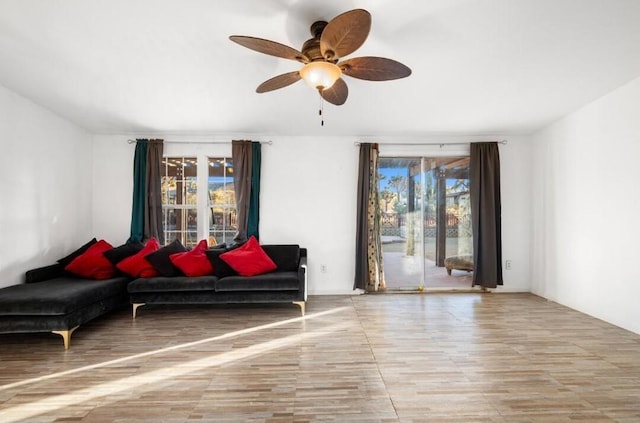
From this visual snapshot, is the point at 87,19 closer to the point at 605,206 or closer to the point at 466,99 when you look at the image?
the point at 466,99

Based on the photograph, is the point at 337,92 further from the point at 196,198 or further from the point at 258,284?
the point at 196,198

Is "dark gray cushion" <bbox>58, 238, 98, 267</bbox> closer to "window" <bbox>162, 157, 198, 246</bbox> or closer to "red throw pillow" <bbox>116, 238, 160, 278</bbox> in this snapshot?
"red throw pillow" <bbox>116, 238, 160, 278</bbox>

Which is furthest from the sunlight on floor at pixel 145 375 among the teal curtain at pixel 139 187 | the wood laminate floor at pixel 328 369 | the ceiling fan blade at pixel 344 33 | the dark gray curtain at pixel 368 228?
the ceiling fan blade at pixel 344 33

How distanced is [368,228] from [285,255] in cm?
138

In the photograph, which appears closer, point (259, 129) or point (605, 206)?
point (605, 206)

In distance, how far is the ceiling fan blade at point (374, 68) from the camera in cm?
205

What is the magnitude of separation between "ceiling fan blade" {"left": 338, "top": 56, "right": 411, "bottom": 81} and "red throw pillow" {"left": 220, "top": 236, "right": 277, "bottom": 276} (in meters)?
2.65

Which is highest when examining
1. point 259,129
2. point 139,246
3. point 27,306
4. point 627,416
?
point 259,129

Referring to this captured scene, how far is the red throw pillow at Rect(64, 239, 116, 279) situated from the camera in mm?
3725

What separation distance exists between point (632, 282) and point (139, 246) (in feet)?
20.0

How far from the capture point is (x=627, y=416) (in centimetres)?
184

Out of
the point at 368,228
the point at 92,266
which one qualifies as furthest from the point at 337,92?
the point at 92,266

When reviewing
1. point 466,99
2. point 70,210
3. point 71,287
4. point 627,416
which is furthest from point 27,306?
point 466,99

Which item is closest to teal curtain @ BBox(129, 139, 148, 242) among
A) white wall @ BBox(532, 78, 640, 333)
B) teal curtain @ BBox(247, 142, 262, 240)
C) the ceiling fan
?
teal curtain @ BBox(247, 142, 262, 240)
